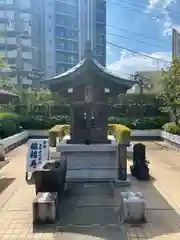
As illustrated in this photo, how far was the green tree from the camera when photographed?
58.3 feet

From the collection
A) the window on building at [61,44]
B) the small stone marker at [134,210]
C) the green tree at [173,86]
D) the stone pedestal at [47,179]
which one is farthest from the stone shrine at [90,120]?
the window on building at [61,44]

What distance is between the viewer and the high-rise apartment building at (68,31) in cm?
6325

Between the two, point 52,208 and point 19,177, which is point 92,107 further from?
point 52,208

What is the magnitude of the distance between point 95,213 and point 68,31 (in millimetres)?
63089

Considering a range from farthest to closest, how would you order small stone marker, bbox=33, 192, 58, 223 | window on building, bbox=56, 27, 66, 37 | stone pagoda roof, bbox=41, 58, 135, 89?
window on building, bbox=56, 27, 66, 37 → stone pagoda roof, bbox=41, 58, 135, 89 → small stone marker, bbox=33, 192, 58, 223

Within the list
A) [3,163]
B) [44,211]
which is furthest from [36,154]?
[44,211]

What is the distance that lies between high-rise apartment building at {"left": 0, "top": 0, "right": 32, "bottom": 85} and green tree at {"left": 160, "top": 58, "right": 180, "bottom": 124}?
41340mm

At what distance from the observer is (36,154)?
9.79 m

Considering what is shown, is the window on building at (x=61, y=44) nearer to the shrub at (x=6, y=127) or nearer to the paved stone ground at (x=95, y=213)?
the shrub at (x=6, y=127)

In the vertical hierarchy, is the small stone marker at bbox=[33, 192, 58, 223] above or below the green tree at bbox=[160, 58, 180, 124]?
below

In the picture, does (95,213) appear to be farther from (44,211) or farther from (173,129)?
(173,129)

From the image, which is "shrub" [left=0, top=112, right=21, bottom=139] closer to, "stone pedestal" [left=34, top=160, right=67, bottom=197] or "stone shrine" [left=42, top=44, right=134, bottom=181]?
"stone shrine" [left=42, top=44, right=134, bottom=181]

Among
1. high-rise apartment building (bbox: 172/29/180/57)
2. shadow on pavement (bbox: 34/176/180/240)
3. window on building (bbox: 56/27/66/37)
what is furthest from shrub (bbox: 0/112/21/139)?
window on building (bbox: 56/27/66/37)

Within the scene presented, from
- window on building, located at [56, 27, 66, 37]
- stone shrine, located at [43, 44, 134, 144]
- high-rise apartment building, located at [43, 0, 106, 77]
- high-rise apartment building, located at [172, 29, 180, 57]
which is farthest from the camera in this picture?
window on building, located at [56, 27, 66, 37]
